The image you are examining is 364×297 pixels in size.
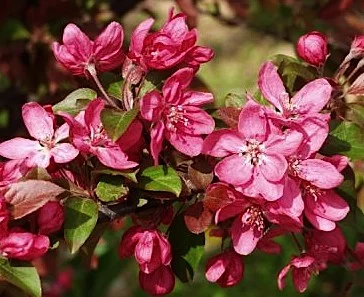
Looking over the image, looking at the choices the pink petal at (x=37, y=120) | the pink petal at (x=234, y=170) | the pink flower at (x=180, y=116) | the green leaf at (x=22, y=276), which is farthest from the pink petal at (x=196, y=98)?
the green leaf at (x=22, y=276)

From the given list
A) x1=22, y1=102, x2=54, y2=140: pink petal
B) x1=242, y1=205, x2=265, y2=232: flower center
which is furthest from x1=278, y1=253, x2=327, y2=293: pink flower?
x1=22, y1=102, x2=54, y2=140: pink petal

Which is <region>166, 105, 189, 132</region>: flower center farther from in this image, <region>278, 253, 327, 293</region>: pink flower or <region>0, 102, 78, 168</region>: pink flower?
<region>278, 253, 327, 293</region>: pink flower

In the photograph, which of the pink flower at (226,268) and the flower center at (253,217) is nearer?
the flower center at (253,217)

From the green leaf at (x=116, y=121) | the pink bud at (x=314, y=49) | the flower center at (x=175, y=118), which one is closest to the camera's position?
the green leaf at (x=116, y=121)

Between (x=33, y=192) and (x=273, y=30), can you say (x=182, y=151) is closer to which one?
(x=33, y=192)

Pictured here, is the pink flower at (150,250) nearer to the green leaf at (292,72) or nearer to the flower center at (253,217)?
the flower center at (253,217)
